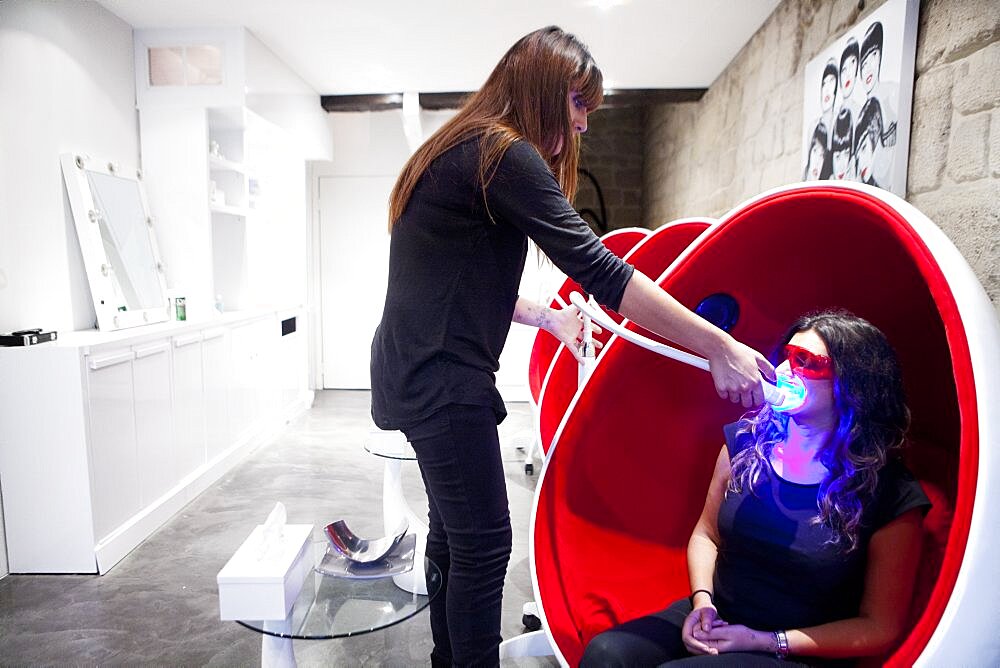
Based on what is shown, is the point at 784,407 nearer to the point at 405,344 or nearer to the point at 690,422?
the point at 690,422

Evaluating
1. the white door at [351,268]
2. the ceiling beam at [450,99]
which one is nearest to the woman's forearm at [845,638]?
the ceiling beam at [450,99]

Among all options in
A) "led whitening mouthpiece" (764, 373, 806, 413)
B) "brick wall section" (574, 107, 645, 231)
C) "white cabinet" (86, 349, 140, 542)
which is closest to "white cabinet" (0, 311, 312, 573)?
"white cabinet" (86, 349, 140, 542)

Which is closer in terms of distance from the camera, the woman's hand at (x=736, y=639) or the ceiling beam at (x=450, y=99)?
the woman's hand at (x=736, y=639)

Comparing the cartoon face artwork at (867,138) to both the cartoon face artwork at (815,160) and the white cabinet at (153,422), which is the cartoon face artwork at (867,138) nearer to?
the cartoon face artwork at (815,160)

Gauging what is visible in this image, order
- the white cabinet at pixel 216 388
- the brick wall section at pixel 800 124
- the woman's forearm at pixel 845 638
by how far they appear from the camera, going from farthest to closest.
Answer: the white cabinet at pixel 216 388
the brick wall section at pixel 800 124
the woman's forearm at pixel 845 638

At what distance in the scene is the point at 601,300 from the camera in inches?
40.9

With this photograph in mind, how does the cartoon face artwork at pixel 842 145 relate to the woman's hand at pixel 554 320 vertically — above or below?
above

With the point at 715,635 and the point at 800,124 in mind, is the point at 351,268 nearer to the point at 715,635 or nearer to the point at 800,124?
the point at 800,124

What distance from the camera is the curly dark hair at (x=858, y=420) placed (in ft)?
3.22

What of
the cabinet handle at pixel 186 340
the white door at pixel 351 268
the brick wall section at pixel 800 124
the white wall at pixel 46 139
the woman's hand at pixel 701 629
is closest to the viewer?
the woman's hand at pixel 701 629

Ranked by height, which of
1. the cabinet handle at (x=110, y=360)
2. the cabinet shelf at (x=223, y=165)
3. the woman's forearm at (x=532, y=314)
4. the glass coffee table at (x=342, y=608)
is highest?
the cabinet shelf at (x=223, y=165)

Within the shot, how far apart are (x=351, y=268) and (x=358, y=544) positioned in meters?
4.06

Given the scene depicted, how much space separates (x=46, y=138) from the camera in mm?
2455

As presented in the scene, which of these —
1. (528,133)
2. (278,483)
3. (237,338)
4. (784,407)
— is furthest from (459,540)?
(237,338)
